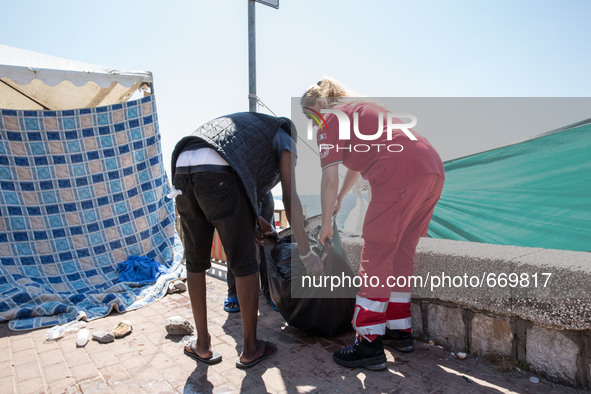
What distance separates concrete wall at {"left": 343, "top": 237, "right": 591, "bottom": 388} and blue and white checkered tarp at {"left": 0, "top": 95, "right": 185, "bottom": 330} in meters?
2.71

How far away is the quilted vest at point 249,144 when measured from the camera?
213cm

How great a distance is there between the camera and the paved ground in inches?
79.4

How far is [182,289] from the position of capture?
396 centimetres

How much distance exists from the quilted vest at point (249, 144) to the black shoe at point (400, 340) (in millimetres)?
1214

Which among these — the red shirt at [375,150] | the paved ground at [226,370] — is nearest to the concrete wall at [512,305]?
the paved ground at [226,370]

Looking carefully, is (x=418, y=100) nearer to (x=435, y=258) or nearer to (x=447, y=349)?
(x=435, y=258)

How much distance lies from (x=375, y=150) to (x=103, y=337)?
7.54 ft

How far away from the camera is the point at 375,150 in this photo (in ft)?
7.75

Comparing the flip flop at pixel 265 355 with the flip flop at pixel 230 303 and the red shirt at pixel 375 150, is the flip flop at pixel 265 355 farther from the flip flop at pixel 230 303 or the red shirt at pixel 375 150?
the red shirt at pixel 375 150

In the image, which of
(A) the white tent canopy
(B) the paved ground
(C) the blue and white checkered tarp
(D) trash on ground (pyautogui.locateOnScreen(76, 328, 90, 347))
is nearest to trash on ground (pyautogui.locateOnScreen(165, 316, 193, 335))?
(B) the paved ground

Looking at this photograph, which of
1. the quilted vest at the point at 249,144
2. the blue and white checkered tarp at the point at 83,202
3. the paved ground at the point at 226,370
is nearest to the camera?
the paved ground at the point at 226,370

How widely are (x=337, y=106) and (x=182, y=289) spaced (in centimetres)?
264

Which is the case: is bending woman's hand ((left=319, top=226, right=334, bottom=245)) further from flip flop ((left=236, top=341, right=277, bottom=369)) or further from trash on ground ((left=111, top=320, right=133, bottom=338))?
trash on ground ((left=111, top=320, right=133, bottom=338))

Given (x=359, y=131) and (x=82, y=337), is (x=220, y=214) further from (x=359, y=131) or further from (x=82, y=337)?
(x=82, y=337)
